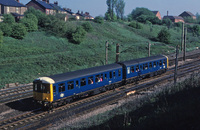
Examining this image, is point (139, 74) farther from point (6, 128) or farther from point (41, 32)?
point (41, 32)

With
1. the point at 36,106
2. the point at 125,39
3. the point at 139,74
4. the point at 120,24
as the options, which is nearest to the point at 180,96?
the point at 36,106

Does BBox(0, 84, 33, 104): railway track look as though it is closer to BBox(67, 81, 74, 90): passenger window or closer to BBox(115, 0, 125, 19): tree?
BBox(67, 81, 74, 90): passenger window

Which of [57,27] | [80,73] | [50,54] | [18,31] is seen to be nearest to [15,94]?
[80,73]

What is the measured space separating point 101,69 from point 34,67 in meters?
15.3

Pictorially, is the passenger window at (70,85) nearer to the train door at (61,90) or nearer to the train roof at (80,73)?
the train roof at (80,73)

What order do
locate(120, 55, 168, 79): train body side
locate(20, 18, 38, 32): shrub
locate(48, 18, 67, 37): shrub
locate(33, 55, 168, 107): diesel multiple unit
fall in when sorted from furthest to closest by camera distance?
locate(48, 18, 67, 37): shrub → locate(20, 18, 38, 32): shrub → locate(120, 55, 168, 79): train body side → locate(33, 55, 168, 107): diesel multiple unit

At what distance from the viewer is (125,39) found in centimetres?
7312

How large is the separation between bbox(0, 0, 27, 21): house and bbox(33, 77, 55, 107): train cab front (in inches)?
2229

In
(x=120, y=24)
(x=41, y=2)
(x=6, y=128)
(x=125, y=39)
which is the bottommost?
(x=6, y=128)

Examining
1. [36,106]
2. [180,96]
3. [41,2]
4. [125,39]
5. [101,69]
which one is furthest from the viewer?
[41,2]

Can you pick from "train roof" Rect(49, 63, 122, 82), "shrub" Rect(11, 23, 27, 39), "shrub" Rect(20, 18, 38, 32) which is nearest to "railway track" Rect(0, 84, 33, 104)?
"train roof" Rect(49, 63, 122, 82)

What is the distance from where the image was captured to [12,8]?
73.8 meters

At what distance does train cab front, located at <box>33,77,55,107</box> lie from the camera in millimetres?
18281

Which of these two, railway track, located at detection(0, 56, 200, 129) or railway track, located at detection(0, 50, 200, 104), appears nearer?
railway track, located at detection(0, 56, 200, 129)
